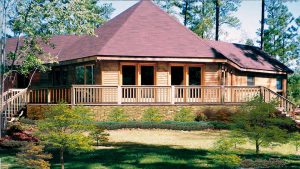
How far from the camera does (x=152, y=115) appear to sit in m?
20.4

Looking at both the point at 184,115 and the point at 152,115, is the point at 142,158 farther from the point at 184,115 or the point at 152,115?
the point at 184,115

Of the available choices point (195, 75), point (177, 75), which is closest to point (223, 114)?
point (195, 75)

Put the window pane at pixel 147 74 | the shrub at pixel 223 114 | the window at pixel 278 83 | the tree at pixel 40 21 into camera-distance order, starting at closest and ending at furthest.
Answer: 1. the tree at pixel 40 21
2. the shrub at pixel 223 114
3. the window pane at pixel 147 74
4. the window at pixel 278 83

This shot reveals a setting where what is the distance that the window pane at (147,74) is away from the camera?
2307 centimetres

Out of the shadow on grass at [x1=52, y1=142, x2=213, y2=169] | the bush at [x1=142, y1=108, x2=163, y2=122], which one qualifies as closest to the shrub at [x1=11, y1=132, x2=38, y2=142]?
the shadow on grass at [x1=52, y1=142, x2=213, y2=169]

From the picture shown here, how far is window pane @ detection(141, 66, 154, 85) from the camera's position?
75.7 feet

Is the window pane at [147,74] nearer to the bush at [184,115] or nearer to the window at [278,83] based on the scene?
the bush at [184,115]

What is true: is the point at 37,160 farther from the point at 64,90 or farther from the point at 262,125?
the point at 64,90

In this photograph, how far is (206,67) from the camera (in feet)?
76.9

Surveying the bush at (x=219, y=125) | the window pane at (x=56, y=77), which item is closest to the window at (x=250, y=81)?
the bush at (x=219, y=125)

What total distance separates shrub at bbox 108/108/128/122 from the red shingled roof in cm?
337

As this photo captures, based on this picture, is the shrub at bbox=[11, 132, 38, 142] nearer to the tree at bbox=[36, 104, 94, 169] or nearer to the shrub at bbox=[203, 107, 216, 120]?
Result: the tree at bbox=[36, 104, 94, 169]

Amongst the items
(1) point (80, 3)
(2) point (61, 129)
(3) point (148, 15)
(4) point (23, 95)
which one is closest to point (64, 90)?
(4) point (23, 95)

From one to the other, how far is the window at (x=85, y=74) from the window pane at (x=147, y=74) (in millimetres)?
3199
